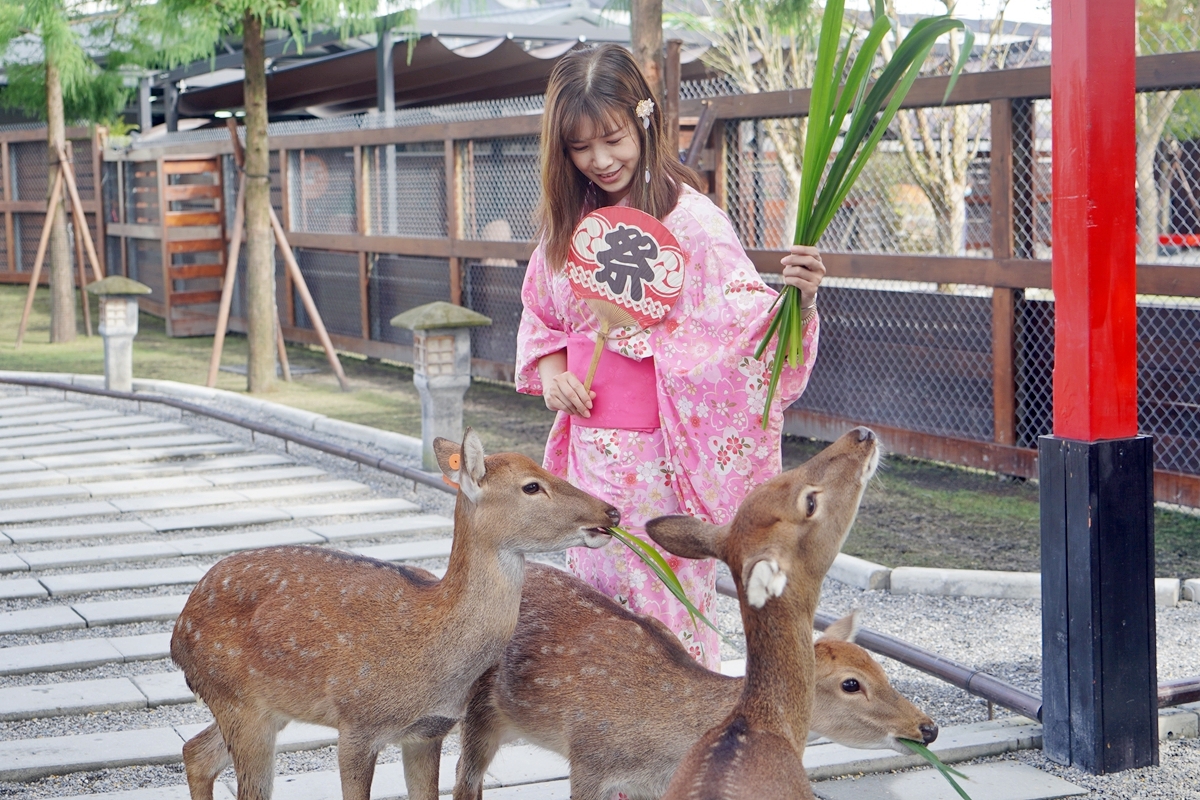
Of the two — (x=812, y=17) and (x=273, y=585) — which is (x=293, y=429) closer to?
(x=812, y=17)

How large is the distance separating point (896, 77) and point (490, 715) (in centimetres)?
165

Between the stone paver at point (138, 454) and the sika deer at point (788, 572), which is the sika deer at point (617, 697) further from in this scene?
the stone paver at point (138, 454)

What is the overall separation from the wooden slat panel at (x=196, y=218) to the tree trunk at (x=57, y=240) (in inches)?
48.5

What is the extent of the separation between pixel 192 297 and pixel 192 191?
1257 millimetres

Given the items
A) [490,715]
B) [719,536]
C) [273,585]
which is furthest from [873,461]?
[273,585]

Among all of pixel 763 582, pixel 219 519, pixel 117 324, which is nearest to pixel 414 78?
pixel 117 324

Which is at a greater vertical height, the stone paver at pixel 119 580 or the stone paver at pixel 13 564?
the stone paver at pixel 13 564

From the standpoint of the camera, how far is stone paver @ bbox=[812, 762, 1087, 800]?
3.67 m

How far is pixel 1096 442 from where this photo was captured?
373 cm

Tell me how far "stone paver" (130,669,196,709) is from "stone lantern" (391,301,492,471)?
11.2ft

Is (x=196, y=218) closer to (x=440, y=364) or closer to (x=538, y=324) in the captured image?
(x=440, y=364)

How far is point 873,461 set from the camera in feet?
7.98

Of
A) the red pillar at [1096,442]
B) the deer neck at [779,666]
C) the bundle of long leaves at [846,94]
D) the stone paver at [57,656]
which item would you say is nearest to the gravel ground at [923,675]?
the stone paver at [57,656]

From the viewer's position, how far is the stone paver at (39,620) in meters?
5.35
